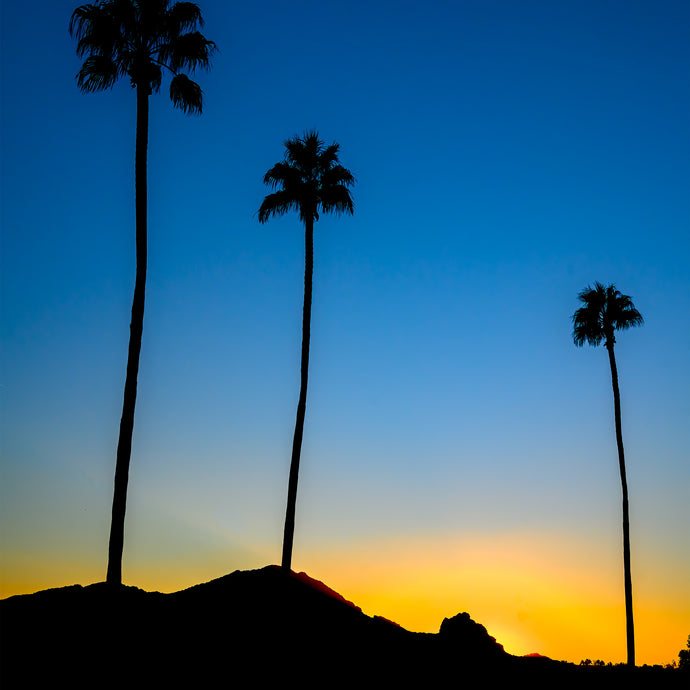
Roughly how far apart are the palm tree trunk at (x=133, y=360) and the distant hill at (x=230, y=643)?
1.30 meters

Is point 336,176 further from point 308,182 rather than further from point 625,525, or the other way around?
point 625,525

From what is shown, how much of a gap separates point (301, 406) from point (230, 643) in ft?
31.3

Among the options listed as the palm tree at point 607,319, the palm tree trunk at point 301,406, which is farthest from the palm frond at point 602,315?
the palm tree trunk at point 301,406

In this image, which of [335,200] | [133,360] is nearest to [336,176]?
[335,200]

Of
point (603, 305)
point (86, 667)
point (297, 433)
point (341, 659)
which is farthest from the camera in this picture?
point (603, 305)

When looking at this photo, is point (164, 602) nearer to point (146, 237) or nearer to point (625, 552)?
point (146, 237)

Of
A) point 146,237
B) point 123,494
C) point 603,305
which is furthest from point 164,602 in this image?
point 603,305

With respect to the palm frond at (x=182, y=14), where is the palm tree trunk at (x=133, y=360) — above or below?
below

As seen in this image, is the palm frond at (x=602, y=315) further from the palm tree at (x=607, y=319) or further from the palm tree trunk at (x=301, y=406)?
the palm tree trunk at (x=301, y=406)

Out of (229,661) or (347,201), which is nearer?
(229,661)

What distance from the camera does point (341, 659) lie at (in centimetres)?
1962

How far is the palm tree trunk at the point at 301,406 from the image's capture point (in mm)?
24875

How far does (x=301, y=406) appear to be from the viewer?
2636 centimetres

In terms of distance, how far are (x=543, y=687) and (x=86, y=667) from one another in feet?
43.1
